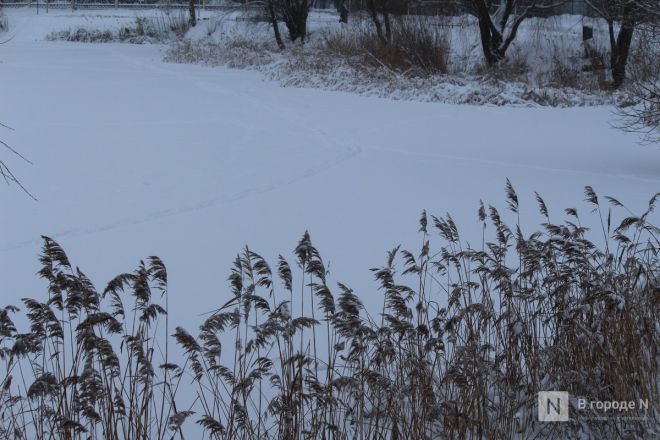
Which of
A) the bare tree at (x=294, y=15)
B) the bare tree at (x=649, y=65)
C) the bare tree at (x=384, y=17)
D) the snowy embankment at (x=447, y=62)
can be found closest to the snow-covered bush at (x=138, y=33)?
the snowy embankment at (x=447, y=62)

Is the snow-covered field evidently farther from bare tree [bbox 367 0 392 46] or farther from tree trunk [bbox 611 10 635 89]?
bare tree [bbox 367 0 392 46]

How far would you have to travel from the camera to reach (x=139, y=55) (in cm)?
3161

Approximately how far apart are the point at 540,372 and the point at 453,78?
1724 centimetres

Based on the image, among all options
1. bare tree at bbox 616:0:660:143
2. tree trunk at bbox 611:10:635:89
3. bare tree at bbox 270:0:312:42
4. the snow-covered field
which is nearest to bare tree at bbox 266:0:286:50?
bare tree at bbox 270:0:312:42

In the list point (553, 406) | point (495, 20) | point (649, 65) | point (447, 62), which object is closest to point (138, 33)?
point (447, 62)

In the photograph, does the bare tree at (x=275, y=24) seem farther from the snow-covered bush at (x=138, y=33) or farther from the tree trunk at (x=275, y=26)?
the snow-covered bush at (x=138, y=33)

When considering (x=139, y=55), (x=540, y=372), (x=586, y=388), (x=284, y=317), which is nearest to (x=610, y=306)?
(x=586, y=388)

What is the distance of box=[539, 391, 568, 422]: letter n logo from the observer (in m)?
3.43

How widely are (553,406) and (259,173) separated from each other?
305 inches

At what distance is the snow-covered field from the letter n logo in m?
2.68

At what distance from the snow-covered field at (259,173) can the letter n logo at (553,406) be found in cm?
268

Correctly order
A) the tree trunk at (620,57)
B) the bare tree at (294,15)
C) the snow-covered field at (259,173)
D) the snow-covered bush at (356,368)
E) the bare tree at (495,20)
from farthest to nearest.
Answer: the bare tree at (294,15) → the bare tree at (495,20) → the tree trunk at (620,57) → the snow-covered field at (259,173) → the snow-covered bush at (356,368)

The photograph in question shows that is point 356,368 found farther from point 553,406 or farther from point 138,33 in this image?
point 138,33

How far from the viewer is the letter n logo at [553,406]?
343 centimetres
